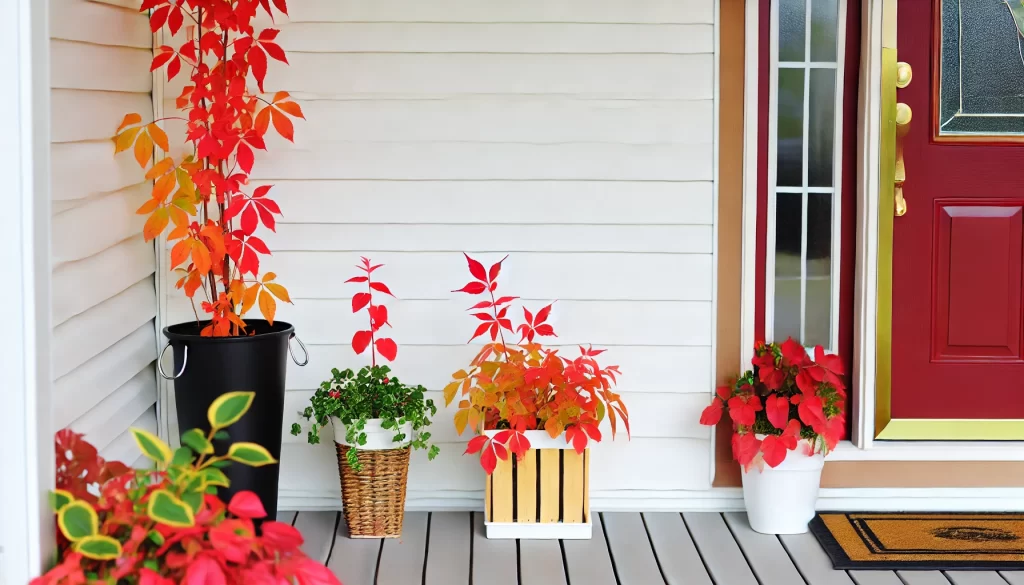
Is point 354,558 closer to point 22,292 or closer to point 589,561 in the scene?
point 589,561

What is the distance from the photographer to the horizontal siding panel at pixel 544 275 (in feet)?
10.5

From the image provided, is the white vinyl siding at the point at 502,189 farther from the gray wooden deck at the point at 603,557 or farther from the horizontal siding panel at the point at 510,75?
the gray wooden deck at the point at 603,557

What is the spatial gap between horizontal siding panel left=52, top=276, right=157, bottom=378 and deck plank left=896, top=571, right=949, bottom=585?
2.16 meters

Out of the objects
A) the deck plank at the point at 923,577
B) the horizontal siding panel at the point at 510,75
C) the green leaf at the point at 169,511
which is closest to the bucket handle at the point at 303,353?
the horizontal siding panel at the point at 510,75

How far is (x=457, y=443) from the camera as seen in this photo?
10.7 ft

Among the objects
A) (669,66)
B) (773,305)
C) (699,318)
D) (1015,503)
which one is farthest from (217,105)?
(1015,503)

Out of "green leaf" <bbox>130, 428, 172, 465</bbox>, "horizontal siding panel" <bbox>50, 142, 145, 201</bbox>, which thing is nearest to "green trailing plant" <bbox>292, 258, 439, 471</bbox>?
"horizontal siding panel" <bbox>50, 142, 145, 201</bbox>

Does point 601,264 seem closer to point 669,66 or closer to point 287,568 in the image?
point 669,66

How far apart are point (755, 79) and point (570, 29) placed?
589 mm

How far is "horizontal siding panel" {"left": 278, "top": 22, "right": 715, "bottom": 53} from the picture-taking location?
3115 mm

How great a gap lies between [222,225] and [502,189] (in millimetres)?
852

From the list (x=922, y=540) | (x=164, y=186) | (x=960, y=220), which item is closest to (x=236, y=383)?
(x=164, y=186)

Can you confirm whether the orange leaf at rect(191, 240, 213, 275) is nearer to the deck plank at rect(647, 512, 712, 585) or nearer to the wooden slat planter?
the wooden slat planter

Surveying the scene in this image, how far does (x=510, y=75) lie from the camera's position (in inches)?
124
